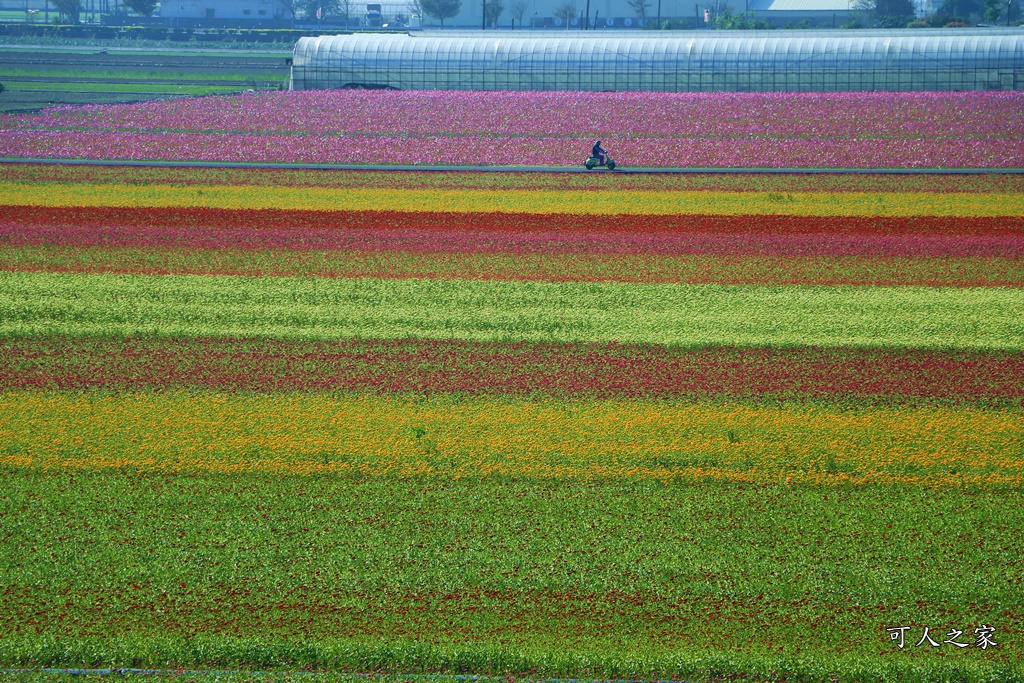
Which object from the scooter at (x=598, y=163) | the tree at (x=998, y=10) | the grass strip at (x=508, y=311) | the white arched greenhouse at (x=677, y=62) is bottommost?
the grass strip at (x=508, y=311)

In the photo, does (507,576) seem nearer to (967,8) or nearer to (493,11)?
(493,11)

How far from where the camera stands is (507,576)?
705 centimetres

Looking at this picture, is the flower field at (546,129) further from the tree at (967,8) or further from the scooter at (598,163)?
the tree at (967,8)

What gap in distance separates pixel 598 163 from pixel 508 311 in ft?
41.2

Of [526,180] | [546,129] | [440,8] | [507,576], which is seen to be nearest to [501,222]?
[526,180]

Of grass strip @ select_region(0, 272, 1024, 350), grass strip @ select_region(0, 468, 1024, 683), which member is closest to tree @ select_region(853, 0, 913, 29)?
grass strip @ select_region(0, 272, 1024, 350)

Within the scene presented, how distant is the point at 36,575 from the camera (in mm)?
7020

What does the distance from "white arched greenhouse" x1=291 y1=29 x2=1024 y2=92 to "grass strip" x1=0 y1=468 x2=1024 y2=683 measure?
3547cm

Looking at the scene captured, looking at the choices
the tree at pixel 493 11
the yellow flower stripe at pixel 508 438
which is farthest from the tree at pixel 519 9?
the yellow flower stripe at pixel 508 438

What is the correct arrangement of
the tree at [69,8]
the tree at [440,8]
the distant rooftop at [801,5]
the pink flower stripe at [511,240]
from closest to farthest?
1. the pink flower stripe at [511,240]
2. the distant rooftop at [801,5]
3. the tree at [440,8]
4. the tree at [69,8]

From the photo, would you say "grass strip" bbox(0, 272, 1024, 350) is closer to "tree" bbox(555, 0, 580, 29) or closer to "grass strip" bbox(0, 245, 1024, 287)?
"grass strip" bbox(0, 245, 1024, 287)

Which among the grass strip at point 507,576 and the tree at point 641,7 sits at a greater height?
the tree at point 641,7

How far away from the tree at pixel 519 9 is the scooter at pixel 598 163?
60.3m

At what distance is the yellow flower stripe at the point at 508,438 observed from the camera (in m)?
8.82
